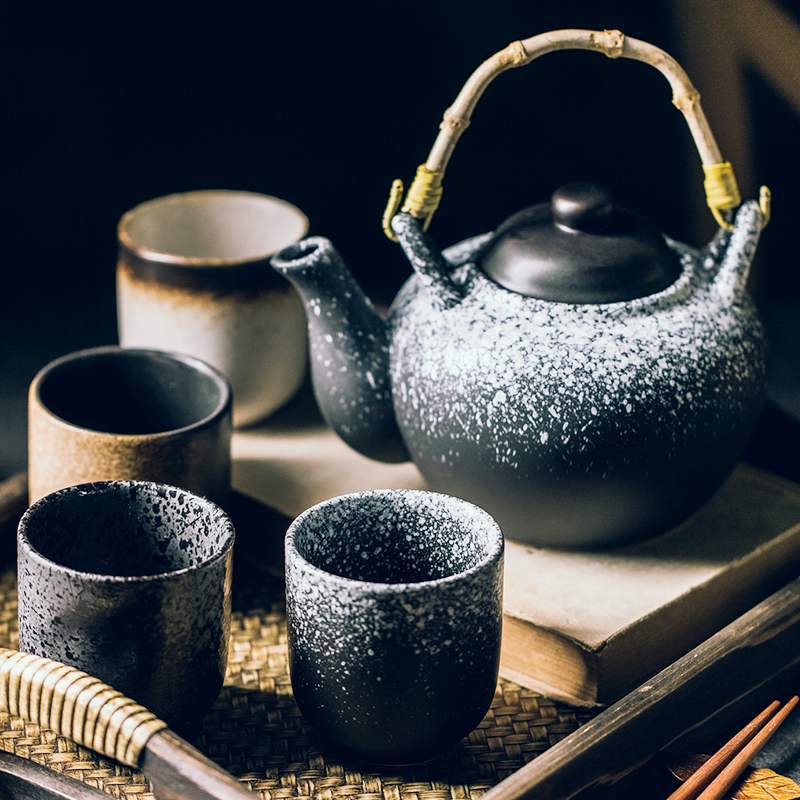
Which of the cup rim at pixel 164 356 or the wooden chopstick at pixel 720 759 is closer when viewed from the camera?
the wooden chopstick at pixel 720 759

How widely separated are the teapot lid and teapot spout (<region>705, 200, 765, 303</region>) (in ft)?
0.12

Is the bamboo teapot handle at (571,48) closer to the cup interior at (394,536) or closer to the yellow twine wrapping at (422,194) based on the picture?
the yellow twine wrapping at (422,194)

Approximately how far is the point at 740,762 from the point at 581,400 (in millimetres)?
265

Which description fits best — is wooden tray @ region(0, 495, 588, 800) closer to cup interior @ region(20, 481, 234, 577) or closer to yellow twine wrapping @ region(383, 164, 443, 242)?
cup interior @ region(20, 481, 234, 577)

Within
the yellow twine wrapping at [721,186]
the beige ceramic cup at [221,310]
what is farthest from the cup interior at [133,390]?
the yellow twine wrapping at [721,186]

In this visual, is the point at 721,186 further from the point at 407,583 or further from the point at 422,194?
the point at 407,583

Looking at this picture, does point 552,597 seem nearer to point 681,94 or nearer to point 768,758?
point 768,758

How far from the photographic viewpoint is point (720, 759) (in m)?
0.86

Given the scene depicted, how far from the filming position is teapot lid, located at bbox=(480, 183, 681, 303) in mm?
964

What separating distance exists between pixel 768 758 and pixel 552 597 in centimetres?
19

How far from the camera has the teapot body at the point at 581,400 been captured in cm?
94

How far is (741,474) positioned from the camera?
1151 millimetres

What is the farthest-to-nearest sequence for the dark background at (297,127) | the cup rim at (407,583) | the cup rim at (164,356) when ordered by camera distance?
the dark background at (297,127) < the cup rim at (164,356) < the cup rim at (407,583)

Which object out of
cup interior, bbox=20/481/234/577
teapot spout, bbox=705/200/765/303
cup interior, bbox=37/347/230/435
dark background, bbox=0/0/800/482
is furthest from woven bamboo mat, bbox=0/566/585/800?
dark background, bbox=0/0/800/482
